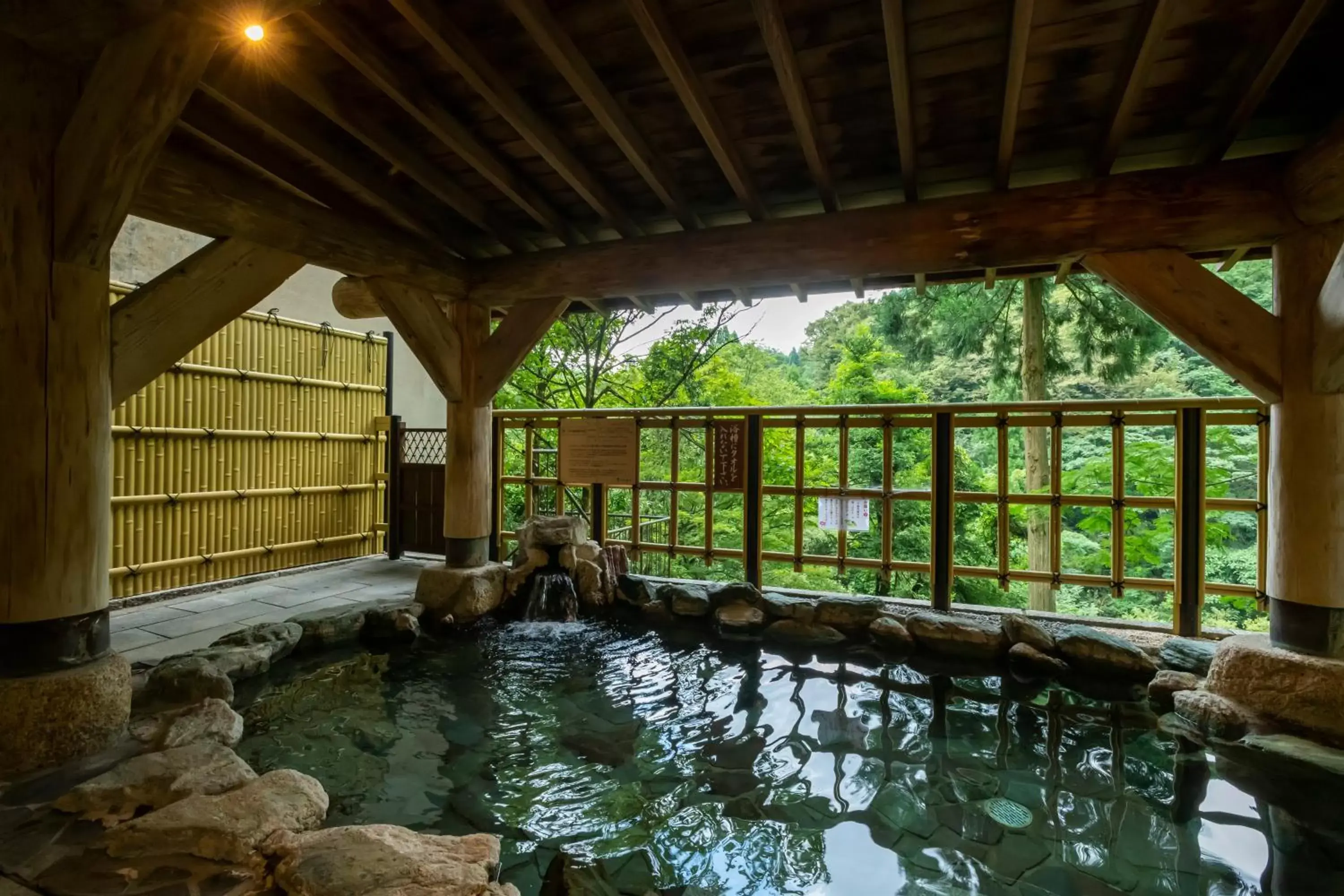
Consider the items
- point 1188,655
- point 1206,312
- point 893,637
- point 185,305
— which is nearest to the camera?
point 185,305

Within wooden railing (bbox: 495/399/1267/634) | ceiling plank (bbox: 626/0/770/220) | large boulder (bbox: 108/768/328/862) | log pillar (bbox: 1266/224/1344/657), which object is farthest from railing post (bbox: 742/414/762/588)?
large boulder (bbox: 108/768/328/862)

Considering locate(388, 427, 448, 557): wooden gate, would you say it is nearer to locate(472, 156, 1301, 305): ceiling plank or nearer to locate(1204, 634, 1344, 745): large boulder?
locate(472, 156, 1301, 305): ceiling plank

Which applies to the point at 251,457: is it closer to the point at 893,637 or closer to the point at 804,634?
the point at 804,634

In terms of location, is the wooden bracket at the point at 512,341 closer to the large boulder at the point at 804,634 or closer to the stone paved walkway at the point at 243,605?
the stone paved walkway at the point at 243,605

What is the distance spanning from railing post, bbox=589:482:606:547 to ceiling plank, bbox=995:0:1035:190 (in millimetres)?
4036

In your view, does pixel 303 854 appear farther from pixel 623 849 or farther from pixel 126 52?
pixel 126 52

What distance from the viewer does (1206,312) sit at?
124 inches

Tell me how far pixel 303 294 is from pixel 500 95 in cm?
679

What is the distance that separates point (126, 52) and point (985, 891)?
404 centimetres

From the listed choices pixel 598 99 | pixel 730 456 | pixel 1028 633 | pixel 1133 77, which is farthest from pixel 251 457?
pixel 1133 77

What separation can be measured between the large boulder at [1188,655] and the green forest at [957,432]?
173 inches

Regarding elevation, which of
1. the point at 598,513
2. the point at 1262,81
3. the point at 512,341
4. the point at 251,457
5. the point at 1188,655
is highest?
the point at 1262,81

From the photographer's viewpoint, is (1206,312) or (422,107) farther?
(1206,312)

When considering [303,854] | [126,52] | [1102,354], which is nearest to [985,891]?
[303,854]
